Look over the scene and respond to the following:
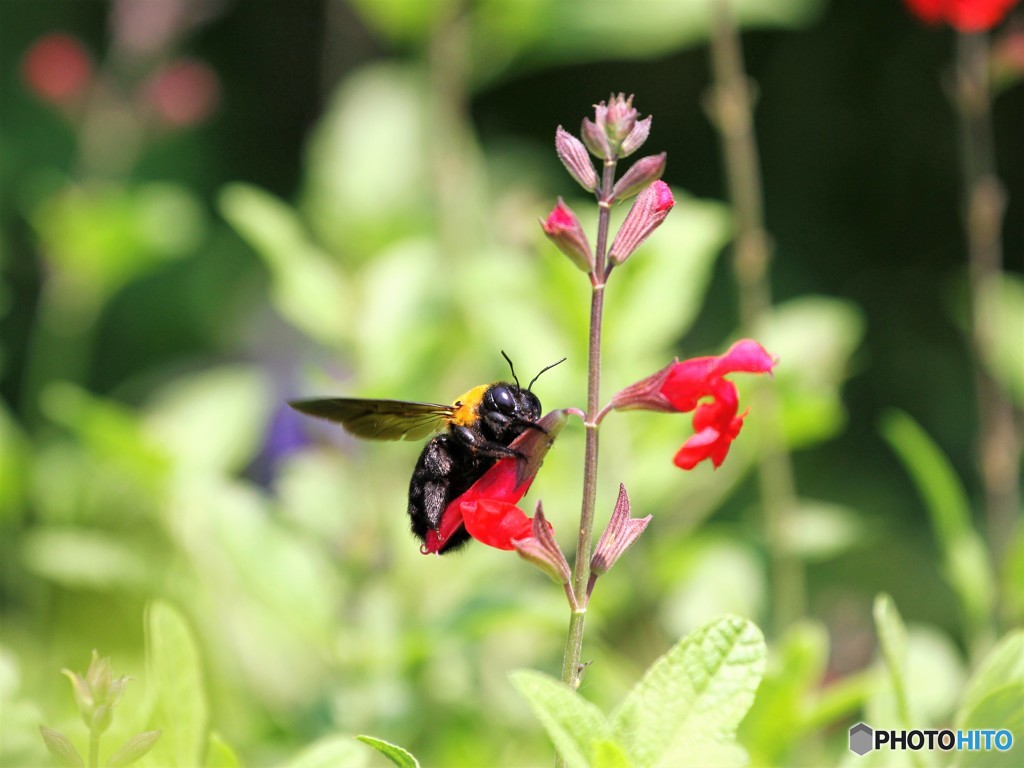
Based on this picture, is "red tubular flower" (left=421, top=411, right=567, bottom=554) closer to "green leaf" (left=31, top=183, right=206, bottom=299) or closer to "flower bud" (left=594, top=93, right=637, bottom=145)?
"flower bud" (left=594, top=93, right=637, bottom=145)

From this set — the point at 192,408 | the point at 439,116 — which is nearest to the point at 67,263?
the point at 192,408

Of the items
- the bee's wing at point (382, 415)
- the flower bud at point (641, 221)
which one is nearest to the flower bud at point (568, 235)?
the flower bud at point (641, 221)

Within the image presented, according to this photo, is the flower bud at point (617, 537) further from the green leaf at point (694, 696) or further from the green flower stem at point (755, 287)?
the green flower stem at point (755, 287)

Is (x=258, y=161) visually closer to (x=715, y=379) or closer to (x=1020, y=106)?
(x=1020, y=106)

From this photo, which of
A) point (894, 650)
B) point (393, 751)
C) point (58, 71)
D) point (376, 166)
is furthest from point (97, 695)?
point (58, 71)

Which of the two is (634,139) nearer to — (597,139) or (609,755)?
(597,139)

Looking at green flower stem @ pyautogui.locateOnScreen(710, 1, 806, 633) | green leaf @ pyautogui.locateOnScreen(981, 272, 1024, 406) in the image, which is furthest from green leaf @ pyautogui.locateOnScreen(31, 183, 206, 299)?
green leaf @ pyautogui.locateOnScreen(981, 272, 1024, 406)
